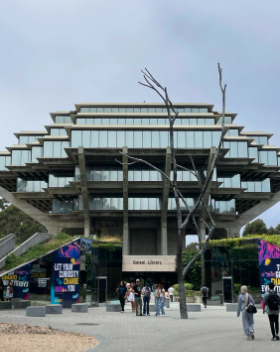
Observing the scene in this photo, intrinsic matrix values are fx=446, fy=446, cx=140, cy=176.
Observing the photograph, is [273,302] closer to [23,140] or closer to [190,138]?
[190,138]

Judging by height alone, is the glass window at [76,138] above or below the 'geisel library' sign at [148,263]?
above

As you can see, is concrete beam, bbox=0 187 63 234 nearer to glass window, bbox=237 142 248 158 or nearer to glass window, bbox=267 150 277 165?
glass window, bbox=237 142 248 158

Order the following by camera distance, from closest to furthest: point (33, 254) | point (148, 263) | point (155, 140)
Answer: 1. point (33, 254)
2. point (148, 263)
3. point (155, 140)

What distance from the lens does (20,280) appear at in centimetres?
2872

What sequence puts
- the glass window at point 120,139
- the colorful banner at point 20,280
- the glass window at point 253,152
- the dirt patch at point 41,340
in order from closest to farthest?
1. the dirt patch at point 41,340
2. the colorful banner at point 20,280
3. the glass window at point 120,139
4. the glass window at point 253,152

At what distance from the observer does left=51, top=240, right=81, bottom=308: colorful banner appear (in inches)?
1138

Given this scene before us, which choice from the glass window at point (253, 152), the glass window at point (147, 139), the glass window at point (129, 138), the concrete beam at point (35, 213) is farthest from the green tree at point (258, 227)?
the glass window at point (129, 138)

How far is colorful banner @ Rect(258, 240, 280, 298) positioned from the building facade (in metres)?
21.5

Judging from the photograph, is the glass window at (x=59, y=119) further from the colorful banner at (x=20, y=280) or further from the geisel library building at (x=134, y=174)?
the colorful banner at (x=20, y=280)

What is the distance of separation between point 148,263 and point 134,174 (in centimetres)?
1073

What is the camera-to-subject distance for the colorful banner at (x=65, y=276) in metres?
28.9

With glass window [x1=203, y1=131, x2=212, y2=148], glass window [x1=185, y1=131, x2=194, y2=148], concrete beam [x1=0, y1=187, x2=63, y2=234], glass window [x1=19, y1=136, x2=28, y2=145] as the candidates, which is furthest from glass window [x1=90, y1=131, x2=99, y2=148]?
glass window [x1=19, y1=136, x2=28, y2=145]

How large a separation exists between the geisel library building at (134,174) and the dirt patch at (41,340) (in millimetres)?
38104

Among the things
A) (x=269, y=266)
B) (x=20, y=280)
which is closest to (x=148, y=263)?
(x=269, y=266)
